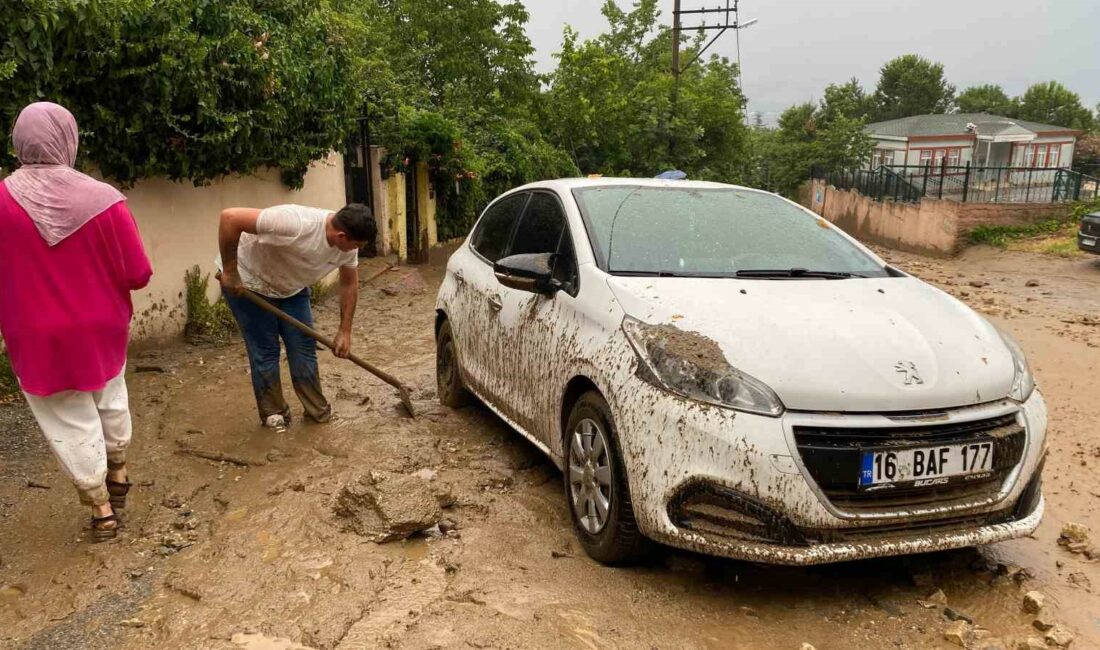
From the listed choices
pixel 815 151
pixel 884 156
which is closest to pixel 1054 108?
pixel 884 156

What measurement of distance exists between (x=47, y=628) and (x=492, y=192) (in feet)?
42.6

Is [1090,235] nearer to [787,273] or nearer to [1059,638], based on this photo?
[787,273]

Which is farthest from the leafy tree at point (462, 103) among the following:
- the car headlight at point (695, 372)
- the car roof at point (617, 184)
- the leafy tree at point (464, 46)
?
the car headlight at point (695, 372)

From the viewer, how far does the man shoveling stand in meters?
4.52

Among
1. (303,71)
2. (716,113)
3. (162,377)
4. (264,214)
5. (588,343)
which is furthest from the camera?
(716,113)

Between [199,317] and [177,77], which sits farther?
[199,317]

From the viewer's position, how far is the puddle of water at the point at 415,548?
3.47 m

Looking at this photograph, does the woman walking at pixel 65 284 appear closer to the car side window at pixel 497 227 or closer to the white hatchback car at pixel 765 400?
the white hatchback car at pixel 765 400

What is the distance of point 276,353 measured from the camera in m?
5.16

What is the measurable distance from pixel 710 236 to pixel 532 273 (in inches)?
35.0

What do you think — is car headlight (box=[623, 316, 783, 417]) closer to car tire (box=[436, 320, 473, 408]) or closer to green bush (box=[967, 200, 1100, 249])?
car tire (box=[436, 320, 473, 408])

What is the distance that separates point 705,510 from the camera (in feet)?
9.59

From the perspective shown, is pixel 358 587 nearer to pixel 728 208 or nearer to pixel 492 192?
pixel 728 208

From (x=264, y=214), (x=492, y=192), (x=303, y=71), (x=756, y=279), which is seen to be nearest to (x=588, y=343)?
(x=756, y=279)
